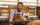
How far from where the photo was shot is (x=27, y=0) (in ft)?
10.7

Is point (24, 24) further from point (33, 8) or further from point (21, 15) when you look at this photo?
point (33, 8)

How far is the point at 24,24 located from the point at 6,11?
5.13 ft

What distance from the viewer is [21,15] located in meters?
1.47

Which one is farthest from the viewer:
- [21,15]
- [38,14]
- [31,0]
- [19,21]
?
[31,0]

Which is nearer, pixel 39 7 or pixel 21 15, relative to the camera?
pixel 21 15

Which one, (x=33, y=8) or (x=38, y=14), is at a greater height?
(x=33, y=8)

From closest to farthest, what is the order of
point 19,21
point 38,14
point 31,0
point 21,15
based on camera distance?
point 19,21
point 21,15
point 38,14
point 31,0

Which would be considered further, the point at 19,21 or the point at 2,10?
the point at 2,10

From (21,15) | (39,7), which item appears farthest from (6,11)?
(21,15)

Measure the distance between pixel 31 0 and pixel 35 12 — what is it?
1.85 feet

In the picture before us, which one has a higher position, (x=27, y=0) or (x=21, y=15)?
(x=27, y=0)

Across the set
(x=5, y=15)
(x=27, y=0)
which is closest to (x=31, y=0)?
(x=27, y=0)

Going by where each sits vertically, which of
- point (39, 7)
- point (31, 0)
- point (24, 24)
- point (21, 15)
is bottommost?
point (24, 24)

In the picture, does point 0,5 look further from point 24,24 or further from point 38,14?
point 24,24
